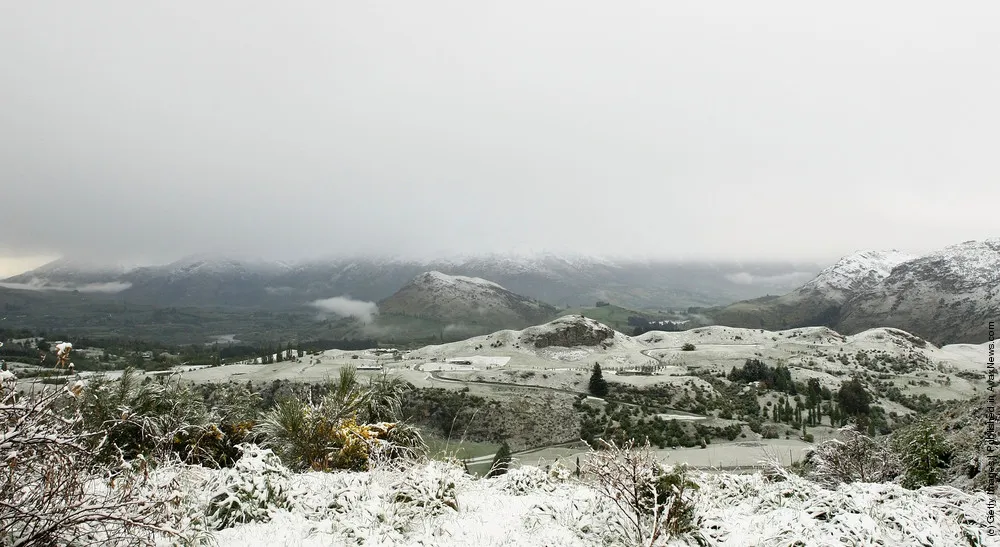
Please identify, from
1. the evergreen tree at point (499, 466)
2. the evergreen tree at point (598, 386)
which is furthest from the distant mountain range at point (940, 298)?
the evergreen tree at point (499, 466)

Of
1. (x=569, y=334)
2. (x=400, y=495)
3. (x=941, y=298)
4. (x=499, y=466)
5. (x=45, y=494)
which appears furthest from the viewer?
(x=941, y=298)

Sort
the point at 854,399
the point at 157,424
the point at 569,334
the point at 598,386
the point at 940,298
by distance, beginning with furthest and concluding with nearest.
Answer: the point at 940,298 → the point at 569,334 → the point at 598,386 → the point at 854,399 → the point at 157,424

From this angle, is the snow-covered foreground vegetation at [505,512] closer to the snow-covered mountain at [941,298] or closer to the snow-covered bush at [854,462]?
the snow-covered bush at [854,462]

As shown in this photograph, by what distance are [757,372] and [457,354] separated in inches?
1771

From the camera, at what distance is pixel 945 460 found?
312 inches

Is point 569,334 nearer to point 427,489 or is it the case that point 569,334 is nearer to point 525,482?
point 525,482

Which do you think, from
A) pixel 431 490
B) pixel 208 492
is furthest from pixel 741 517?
pixel 208 492

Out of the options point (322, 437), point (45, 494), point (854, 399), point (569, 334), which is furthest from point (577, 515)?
point (569, 334)

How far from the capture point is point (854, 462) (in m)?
8.91

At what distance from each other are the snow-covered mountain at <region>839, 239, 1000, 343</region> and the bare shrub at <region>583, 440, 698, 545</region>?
176810 millimetres

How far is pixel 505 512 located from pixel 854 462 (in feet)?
24.3

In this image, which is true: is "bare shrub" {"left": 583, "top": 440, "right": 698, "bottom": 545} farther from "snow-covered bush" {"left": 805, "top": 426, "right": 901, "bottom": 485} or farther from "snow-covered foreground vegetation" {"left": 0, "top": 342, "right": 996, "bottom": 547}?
"snow-covered bush" {"left": 805, "top": 426, "right": 901, "bottom": 485}

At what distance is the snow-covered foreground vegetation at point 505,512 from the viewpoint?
471cm

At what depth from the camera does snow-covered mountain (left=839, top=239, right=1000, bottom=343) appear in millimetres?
141625
